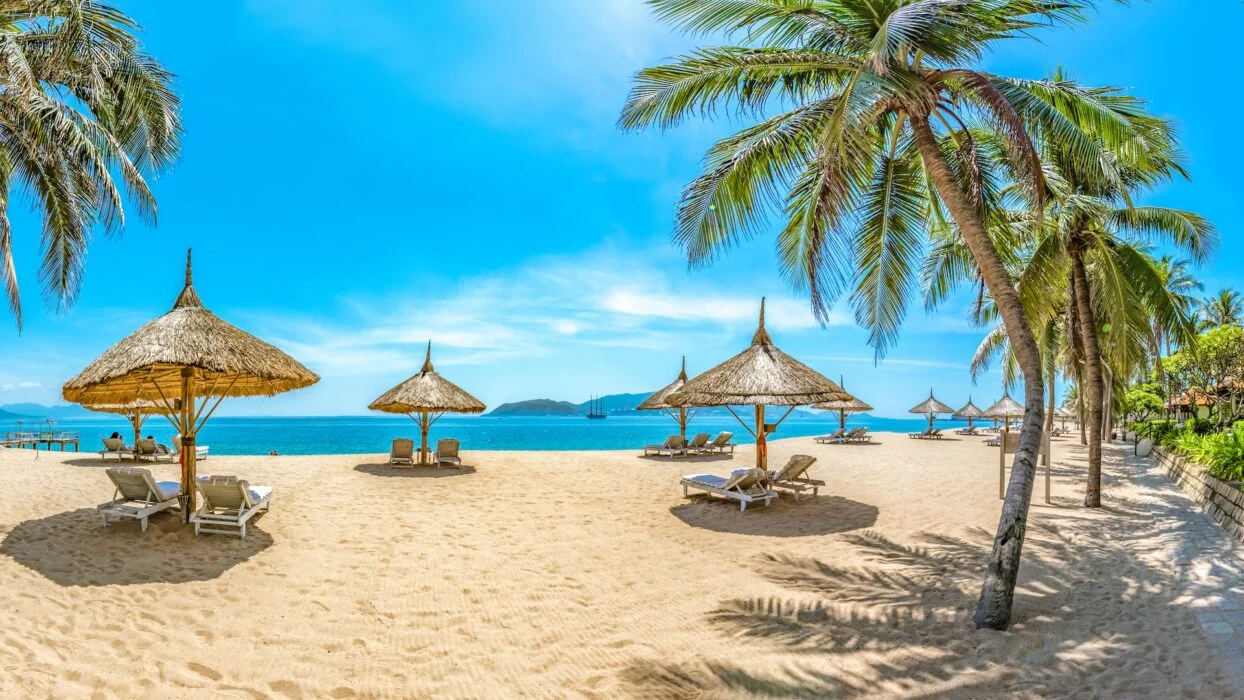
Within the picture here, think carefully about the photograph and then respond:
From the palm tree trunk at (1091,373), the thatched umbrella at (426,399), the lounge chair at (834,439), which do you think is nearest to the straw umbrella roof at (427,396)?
the thatched umbrella at (426,399)

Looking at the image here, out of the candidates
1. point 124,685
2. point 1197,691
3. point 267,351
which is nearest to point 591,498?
point 267,351

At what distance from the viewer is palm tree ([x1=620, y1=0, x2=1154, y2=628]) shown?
4.69 metres

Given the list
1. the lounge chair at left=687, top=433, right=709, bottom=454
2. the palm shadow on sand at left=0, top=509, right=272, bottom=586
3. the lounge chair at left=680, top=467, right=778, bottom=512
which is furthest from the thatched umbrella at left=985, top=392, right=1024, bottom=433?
the palm shadow on sand at left=0, top=509, right=272, bottom=586

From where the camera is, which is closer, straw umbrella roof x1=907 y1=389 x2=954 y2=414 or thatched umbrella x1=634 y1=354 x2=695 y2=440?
thatched umbrella x1=634 y1=354 x2=695 y2=440

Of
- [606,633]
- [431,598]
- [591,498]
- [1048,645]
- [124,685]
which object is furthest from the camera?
[591,498]

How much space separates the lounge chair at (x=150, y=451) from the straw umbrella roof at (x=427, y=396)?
6.51 m

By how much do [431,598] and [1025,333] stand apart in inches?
229

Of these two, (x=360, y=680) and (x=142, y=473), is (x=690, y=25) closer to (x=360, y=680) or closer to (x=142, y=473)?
(x=360, y=680)

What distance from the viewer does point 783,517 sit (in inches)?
346

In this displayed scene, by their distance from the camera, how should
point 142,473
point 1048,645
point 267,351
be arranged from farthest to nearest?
point 267,351 → point 142,473 → point 1048,645

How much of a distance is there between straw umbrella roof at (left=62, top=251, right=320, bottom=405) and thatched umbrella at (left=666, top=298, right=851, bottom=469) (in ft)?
21.0

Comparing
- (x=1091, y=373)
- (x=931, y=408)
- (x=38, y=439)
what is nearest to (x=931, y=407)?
(x=931, y=408)

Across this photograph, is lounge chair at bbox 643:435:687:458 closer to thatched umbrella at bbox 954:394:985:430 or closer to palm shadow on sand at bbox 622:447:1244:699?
palm shadow on sand at bbox 622:447:1244:699

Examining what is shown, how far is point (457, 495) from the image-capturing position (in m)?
10.7
